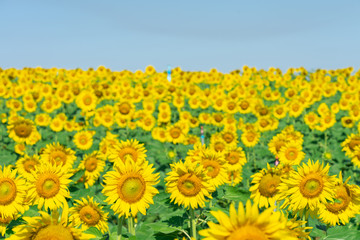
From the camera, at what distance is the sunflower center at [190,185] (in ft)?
11.7

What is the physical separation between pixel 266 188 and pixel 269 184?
0.19ft

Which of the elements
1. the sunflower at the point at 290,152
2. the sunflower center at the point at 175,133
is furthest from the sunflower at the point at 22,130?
the sunflower at the point at 290,152

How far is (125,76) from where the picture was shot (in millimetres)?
21375

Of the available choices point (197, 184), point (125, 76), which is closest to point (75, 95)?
point (125, 76)

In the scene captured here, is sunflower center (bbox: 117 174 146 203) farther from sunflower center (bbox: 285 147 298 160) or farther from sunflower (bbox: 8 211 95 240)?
sunflower center (bbox: 285 147 298 160)

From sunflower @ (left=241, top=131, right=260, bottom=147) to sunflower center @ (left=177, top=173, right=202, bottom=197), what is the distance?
5.89 m

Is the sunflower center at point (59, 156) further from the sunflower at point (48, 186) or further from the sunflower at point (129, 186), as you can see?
the sunflower at point (129, 186)

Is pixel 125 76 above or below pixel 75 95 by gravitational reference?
above

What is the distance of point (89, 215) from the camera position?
160 inches

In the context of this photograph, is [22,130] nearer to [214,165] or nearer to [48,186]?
[48,186]

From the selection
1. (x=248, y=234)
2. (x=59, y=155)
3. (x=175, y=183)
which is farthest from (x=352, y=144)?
(x=248, y=234)

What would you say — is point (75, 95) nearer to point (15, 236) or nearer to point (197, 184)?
point (197, 184)

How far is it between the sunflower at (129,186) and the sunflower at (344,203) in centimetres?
202

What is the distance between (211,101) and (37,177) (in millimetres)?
11347
